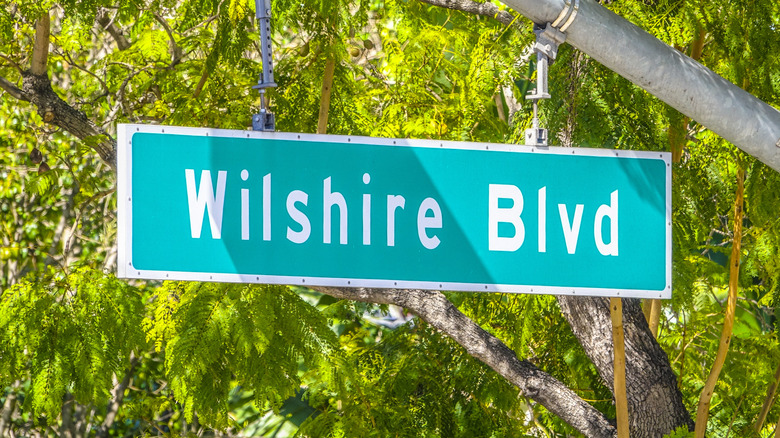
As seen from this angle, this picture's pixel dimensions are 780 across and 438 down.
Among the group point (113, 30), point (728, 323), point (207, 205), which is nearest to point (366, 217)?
point (207, 205)

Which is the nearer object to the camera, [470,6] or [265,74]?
[265,74]

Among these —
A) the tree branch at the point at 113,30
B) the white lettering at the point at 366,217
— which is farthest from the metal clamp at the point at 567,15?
the tree branch at the point at 113,30

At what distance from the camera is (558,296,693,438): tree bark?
456cm

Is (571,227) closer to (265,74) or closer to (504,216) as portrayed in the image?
(504,216)

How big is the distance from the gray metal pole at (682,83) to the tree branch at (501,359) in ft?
9.64

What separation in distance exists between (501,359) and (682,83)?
3118mm

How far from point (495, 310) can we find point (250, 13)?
293 cm

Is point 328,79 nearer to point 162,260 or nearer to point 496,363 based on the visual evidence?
point 496,363

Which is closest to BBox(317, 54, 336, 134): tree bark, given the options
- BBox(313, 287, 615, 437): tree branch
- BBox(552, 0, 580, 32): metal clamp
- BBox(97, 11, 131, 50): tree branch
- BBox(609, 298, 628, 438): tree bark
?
BBox(313, 287, 615, 437): tree branch

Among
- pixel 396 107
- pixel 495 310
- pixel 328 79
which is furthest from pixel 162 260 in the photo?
pixel 495 310

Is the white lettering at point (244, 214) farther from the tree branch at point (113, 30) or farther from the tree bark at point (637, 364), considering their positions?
the tree branch at point (113, 30)

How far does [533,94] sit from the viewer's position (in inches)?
83.0

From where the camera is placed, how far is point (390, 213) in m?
2.04

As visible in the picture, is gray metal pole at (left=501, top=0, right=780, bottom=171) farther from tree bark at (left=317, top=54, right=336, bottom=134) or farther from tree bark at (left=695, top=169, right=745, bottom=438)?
tree bark at (left=695, top=169, right=745, bottom=438)
